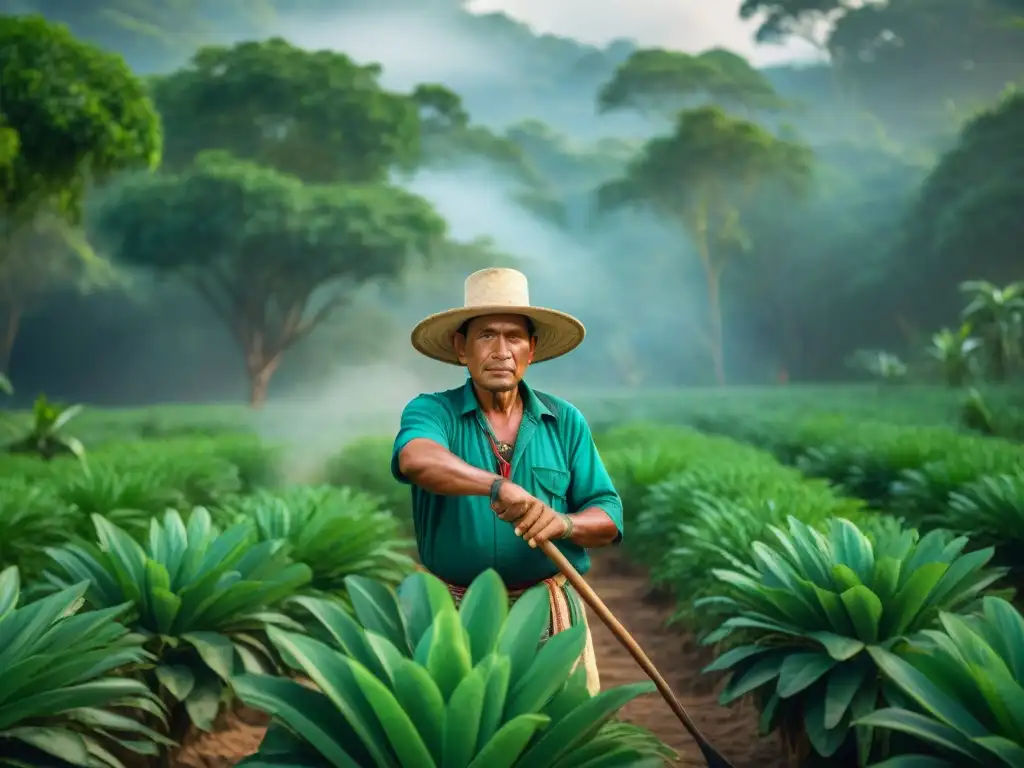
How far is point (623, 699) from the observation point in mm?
1442

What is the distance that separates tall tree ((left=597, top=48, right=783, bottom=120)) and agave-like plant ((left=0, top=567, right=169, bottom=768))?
18.1 metres

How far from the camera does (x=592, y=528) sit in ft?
5.49

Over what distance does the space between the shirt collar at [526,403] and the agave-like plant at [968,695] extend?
2.83 feet

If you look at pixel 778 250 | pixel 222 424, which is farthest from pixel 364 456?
pixel 778 250

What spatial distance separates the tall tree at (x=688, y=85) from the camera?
18.1m

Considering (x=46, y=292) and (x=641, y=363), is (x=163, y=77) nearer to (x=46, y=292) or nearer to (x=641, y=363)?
(x=46, y=292)

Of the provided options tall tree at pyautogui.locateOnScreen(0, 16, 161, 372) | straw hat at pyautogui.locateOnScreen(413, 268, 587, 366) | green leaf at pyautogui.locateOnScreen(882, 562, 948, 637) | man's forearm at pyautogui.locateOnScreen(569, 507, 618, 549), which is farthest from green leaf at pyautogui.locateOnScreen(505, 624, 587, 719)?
tall tree at pyautogui.locateOnScreen(0, 16, 161, 372)

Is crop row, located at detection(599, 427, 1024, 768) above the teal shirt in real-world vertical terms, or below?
below

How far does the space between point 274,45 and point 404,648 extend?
48.7ft

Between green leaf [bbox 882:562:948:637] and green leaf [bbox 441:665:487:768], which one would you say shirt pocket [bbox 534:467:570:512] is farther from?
green leaf [bbox 882:562:948:637]

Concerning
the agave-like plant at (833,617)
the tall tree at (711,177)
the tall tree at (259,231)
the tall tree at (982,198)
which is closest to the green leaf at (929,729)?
the agave-like plant at (833,617)

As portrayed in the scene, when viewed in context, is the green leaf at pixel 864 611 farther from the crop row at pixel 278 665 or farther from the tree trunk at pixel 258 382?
the tree trunk at pixel 258 382

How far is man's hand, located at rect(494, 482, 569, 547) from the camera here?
5.01 feet

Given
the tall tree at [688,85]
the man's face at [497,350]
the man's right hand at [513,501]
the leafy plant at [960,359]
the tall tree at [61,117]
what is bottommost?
the man's right hand at [513,501]
